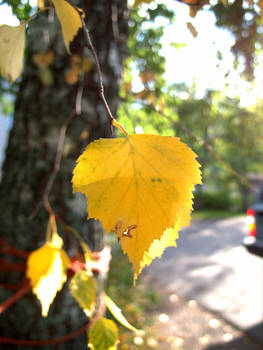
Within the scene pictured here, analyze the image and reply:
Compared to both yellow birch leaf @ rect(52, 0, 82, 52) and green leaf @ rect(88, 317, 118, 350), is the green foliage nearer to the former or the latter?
yellow birch leaf @ rect(52, 0, 82, 52)

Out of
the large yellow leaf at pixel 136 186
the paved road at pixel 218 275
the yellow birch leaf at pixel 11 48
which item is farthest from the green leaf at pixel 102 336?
the paved road at pixel 218 275

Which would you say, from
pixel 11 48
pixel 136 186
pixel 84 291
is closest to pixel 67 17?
pixel 11 48

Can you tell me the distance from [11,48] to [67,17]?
0.23 ft

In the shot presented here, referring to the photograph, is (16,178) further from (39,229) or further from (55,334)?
(55,334)

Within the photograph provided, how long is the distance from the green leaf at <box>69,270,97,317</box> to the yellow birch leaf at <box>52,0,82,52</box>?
0.34m

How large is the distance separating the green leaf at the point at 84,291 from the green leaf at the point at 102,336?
23 millimetres

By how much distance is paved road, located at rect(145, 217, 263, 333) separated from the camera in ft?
11.7

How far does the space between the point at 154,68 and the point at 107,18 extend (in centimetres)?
87

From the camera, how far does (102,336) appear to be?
402mm

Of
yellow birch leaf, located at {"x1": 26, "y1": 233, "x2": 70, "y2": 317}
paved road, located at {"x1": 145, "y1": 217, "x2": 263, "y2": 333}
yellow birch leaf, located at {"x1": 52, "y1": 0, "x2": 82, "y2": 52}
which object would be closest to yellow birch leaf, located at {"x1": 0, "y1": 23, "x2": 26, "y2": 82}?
yellow birch leaf, located at {"x1": 52, "y1": 0, "x2": 82, "y2": 52}

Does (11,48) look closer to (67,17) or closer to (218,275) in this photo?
(67,17)

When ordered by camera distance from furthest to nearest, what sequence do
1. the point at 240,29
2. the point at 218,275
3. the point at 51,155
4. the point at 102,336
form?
the point at 218,275, the point at 51,155, the point at 240,29, the point at 102,336

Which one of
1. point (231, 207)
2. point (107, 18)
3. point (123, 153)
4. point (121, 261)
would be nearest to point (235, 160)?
point (231, 207)

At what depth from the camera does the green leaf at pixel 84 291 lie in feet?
1.44
